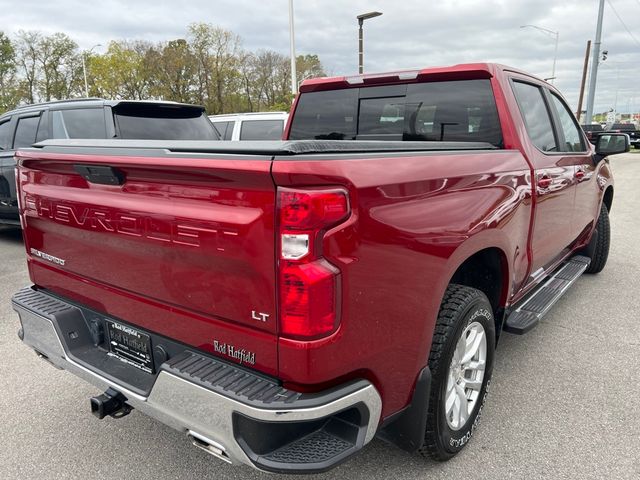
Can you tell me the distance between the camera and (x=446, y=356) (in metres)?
2.25

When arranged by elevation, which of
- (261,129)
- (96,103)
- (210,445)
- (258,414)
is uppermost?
(96,103)

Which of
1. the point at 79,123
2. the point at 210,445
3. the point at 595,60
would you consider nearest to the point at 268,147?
the point at 210,445

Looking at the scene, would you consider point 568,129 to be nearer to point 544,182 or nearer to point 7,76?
point 544,182

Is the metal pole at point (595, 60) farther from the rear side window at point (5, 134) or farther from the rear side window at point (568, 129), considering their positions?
the rear side window at point (5, 134)

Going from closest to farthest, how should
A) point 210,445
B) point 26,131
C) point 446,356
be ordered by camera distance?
point 210,445
point 446,356
point 26,131

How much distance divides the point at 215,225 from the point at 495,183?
152cm

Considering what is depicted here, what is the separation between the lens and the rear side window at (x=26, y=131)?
281 inches

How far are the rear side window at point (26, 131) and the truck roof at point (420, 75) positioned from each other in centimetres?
531

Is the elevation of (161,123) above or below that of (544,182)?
above

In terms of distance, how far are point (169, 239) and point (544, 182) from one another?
95.7 inches

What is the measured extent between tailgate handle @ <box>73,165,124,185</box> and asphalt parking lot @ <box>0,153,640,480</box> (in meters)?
1.44

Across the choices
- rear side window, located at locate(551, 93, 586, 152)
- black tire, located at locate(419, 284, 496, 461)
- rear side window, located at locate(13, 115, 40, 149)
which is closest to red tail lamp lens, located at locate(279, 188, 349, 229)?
black tire, located at locate(419, 284, 496, 461)

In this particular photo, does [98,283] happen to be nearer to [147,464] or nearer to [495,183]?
[147,464]

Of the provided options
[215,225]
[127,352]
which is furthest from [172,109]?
[215,225]
